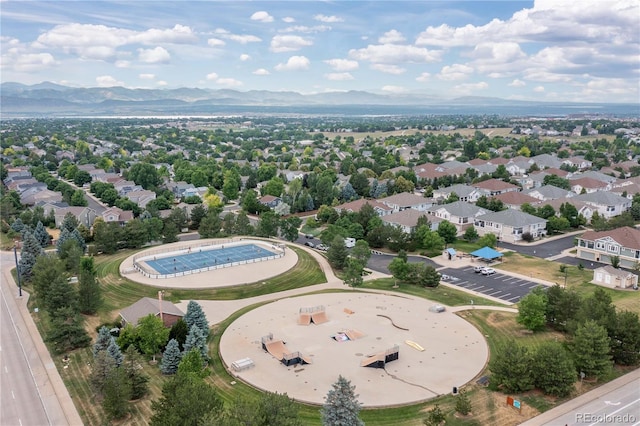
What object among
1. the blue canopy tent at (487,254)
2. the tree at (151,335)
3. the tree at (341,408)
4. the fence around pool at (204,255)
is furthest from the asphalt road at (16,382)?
the blue canopy tent at (487,254)

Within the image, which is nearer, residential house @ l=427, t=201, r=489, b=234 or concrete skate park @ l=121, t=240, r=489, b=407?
concrete skate park @ l=121, t=240, r=489, b=407

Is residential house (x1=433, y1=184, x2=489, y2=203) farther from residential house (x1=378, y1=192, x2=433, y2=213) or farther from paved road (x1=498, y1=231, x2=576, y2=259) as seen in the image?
paved road (x1=498, y1=231, x2=576, y2=259)

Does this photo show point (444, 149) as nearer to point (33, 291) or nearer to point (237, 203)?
point (237, 203)

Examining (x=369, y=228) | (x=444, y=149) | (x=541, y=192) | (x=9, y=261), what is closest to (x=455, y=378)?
(x=369, y=228)

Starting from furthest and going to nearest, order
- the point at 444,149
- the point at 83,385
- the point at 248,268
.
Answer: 1. the point at 444,149
2. the point at 248,268
3. the point at 83,385

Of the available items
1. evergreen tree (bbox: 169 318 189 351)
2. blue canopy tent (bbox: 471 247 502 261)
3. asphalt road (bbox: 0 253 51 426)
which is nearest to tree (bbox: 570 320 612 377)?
evergreen tree (bbox: 169 318 189 351)

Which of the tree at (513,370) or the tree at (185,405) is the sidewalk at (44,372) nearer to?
the tree at (185,405)
